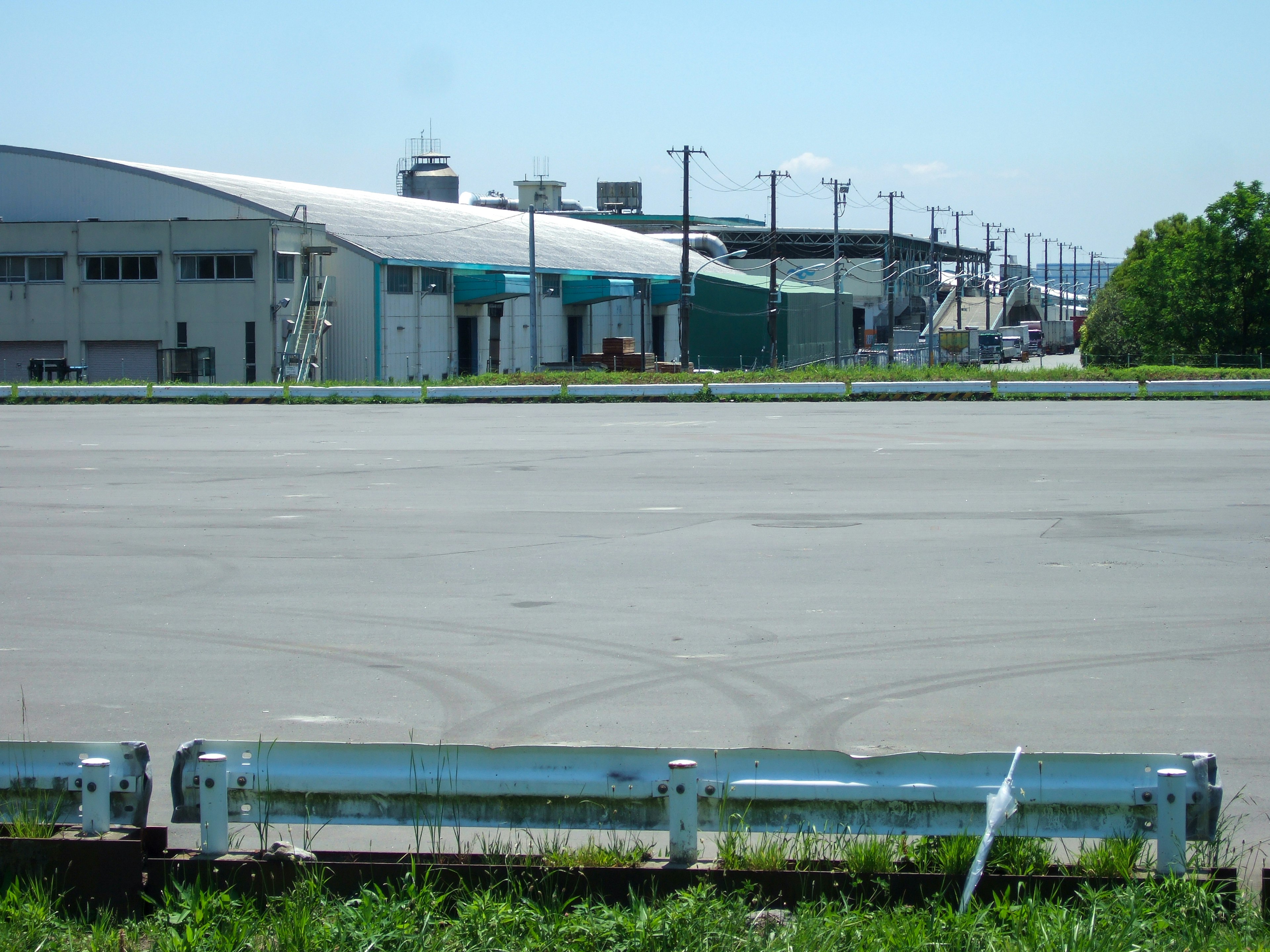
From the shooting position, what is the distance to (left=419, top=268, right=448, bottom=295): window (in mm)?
63281

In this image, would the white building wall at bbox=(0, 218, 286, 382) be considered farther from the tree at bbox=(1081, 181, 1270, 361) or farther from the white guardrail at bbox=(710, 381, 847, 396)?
the tree at bbox=(1081, 181, 1270, 361)

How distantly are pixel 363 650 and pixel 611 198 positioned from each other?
5254 inches

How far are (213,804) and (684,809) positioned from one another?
5.85 ft

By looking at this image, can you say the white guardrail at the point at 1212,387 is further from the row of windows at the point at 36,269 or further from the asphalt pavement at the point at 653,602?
the row of windows at the point at 36,269

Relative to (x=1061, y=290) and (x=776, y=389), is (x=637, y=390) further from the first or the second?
(x=1061, y=290)

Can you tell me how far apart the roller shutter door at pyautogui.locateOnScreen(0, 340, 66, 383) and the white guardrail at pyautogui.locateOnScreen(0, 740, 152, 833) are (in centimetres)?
5983

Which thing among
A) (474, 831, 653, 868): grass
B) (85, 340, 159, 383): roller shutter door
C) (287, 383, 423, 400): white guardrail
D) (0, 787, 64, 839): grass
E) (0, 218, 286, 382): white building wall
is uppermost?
(0, 218, 286, 382): white building wall

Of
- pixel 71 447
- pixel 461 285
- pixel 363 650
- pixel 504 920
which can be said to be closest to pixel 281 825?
pixel 504 920

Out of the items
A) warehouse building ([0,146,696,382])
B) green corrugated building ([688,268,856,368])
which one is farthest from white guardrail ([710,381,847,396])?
green corrugated building ([688,268,856,368])

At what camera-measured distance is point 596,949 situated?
4430 mm

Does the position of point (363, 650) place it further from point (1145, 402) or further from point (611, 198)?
point (611, 198)

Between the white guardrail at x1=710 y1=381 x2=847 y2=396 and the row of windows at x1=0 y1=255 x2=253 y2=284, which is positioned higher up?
the row of windows at x1=0 y1=255 x2=253 y2=284

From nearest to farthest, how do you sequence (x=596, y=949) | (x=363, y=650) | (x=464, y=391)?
(x=596, y=949) < (x=363, y=650) < (x=464, y=391)

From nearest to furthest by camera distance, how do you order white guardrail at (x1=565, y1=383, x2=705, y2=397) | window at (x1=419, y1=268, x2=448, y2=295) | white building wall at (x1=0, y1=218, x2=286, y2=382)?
white guardrail at (x1=565, y1=383, x2=705, y2=397), white building wall at (x1=0, y1=218, x2=286, y2=382), window at (x1=419, y1=268, x2=448, y2=295)
